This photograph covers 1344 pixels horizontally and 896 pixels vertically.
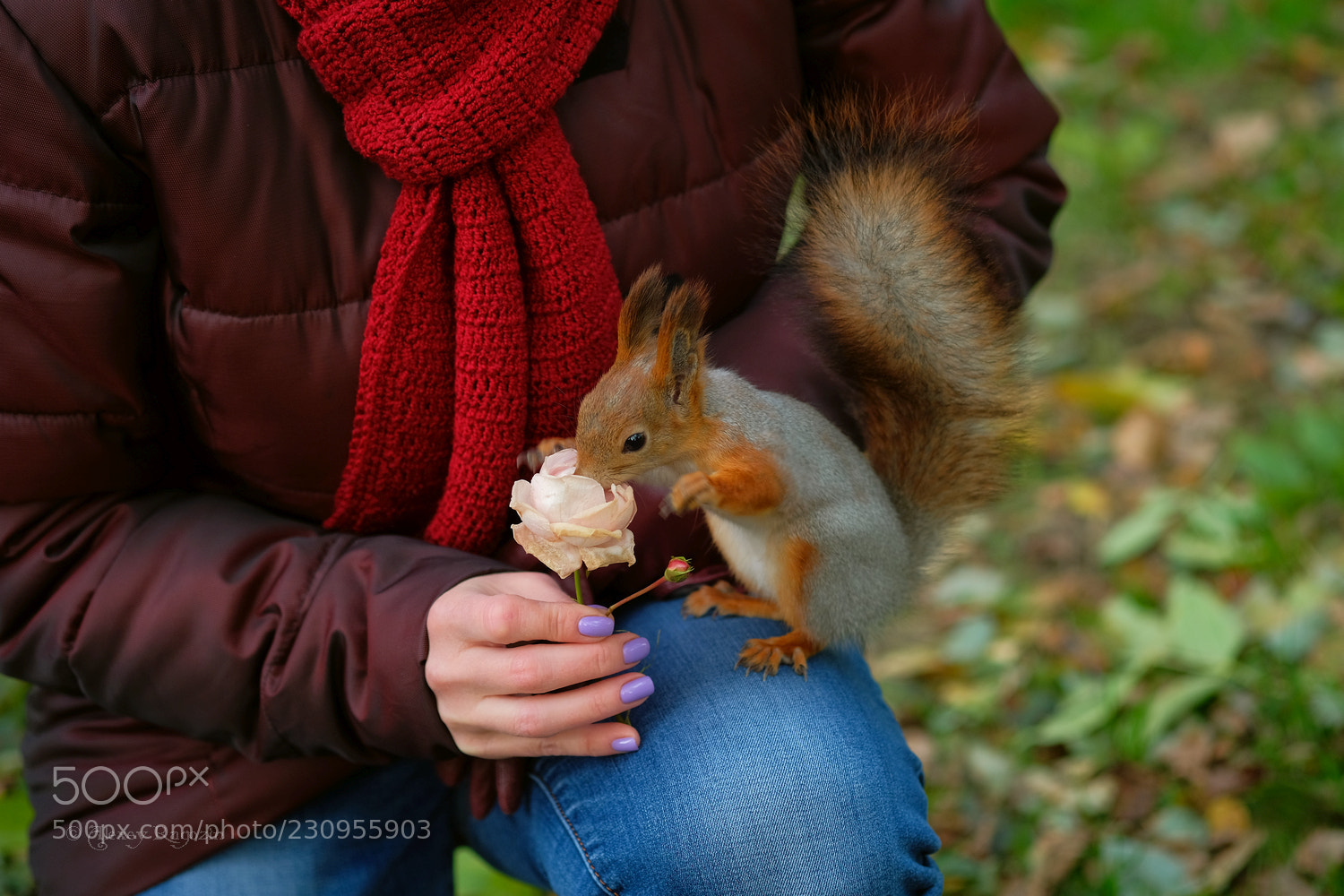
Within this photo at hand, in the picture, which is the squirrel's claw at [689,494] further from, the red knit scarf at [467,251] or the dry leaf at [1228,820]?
the dry leaf at [1228,820]

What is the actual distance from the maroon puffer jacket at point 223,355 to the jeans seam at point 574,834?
0.12 m

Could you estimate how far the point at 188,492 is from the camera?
3.14ft

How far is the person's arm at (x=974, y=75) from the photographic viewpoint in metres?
1.03

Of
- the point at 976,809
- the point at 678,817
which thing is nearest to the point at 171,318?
the point at 678,817

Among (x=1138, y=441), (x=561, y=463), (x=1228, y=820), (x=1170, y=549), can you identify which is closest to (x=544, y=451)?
(x=561, y=463)

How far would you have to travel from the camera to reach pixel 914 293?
0.92 meters

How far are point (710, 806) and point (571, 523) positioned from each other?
0.30 metres

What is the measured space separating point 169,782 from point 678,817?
431 mm

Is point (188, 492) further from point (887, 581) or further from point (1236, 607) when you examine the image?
point (1236, 607)

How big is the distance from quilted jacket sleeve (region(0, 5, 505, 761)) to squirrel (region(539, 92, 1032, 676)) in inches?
7.9

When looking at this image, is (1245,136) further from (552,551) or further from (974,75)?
(552,551)

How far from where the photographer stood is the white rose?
68 centimetres

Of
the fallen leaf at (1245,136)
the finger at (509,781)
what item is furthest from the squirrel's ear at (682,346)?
the fallen leaf at (1245,136)

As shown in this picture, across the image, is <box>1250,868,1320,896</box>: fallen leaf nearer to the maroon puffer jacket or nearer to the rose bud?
the maroon puffer jacket
